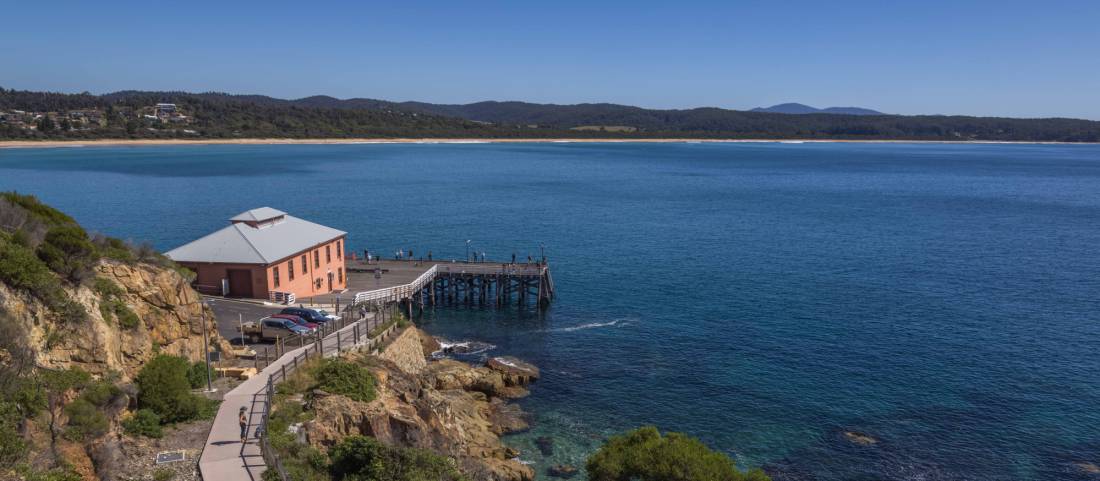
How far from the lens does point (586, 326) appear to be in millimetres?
47062

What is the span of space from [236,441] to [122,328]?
6421 millimetres

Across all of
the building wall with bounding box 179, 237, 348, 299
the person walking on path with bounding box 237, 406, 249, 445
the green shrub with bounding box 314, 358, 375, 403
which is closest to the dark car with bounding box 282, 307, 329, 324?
the building wall with bounding box 179, 237, 348, 299

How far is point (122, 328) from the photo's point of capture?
2448cm

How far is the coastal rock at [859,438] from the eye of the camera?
3083 cm

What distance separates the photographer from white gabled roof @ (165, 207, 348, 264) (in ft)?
135

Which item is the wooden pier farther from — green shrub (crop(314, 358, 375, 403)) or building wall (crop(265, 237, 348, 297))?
green shrub (crop(314, 358, 375, 403))

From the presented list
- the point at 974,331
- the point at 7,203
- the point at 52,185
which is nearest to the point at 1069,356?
the point at 974,331

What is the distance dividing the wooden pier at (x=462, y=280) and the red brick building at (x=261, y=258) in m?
4.46

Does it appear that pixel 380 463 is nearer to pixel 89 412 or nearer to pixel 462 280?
pixel 89 412

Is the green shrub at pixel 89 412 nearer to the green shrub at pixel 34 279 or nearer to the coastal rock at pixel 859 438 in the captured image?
the green shrub at pixel 34 279

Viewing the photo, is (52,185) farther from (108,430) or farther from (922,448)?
(922,448)

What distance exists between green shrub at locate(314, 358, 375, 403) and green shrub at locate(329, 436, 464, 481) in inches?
169

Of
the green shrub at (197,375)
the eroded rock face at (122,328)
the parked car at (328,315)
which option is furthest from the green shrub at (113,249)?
the parked car at (328,315)

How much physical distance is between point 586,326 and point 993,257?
4148cm
